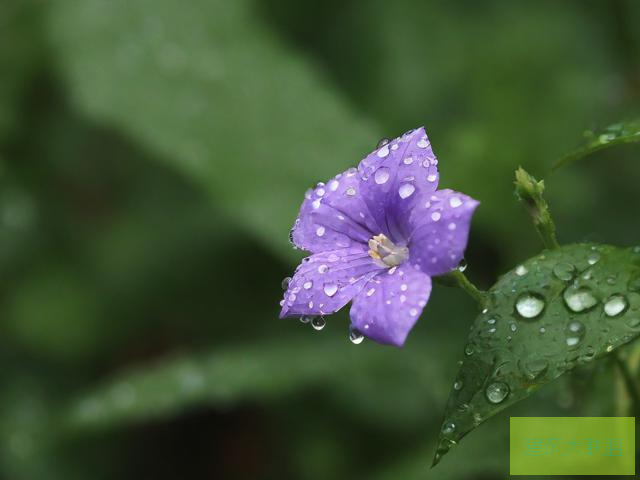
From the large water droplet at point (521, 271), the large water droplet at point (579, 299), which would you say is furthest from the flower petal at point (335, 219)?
the large water droplet at point (579, 299)

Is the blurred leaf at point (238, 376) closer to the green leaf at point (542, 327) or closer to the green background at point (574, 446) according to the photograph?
the green background at point (574, 446)

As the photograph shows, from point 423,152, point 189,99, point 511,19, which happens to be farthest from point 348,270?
point 511,19

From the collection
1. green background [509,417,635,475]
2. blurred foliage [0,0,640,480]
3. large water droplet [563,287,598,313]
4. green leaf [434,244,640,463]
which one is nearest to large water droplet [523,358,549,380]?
green leaf [434,244,640,463]

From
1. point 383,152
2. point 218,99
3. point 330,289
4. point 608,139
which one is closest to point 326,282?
point 330,289

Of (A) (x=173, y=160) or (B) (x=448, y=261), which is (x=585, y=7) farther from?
(B) (x=448, y=261)

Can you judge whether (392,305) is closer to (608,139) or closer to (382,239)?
(382,239)

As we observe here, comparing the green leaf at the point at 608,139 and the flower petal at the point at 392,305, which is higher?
the green leaf at the point at 608,139
